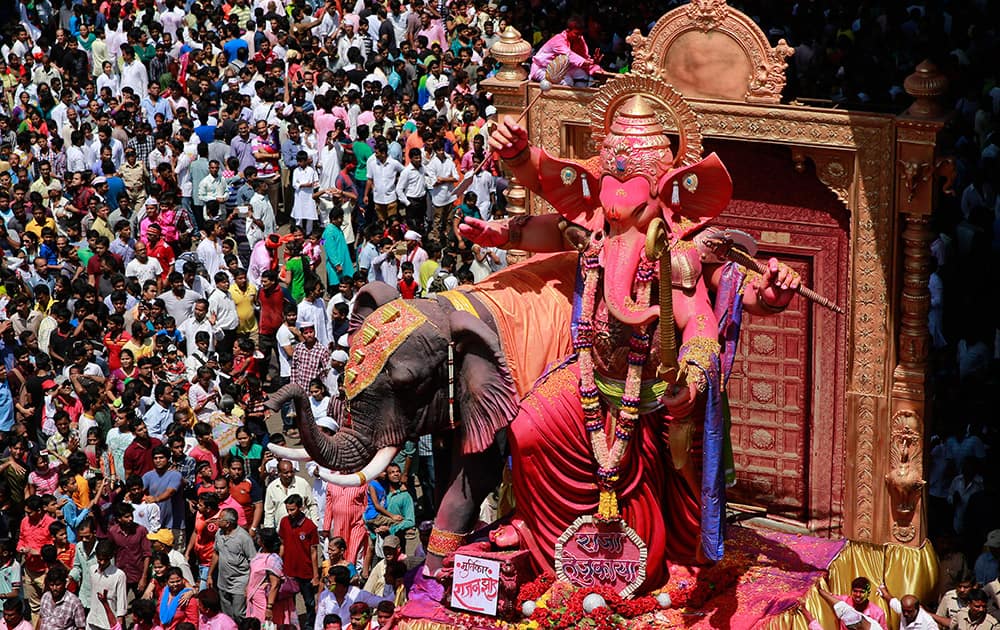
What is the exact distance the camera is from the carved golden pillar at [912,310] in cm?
1512

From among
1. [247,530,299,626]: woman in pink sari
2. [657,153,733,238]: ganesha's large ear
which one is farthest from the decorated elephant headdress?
[247,530,299,626]: woman in pink sari

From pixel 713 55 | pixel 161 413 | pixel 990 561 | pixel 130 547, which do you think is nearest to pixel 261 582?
pixel 130 547

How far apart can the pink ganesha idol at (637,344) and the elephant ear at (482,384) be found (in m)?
0.15

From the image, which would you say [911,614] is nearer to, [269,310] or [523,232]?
[523,232]

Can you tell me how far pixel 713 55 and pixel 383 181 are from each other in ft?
24.0

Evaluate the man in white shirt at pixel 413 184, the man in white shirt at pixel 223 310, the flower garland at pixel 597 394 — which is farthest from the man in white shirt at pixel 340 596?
the man in white shirt at pixel 413 184

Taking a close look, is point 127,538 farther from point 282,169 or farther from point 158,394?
point 282,169

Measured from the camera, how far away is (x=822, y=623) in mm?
15219

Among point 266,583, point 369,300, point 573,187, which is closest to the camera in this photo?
point 573,187

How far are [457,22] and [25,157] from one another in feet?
18.4

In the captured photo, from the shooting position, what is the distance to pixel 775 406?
1625 centimetres

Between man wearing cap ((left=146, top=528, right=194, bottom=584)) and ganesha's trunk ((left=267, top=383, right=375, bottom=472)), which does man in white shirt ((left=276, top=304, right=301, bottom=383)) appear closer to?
man wearing cap ((left=146, top=528, right=194, bottom=584))

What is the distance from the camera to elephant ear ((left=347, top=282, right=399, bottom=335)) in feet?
50.2

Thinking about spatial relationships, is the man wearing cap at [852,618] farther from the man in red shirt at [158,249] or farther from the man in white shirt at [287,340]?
the man in red shirt at [158,249]
